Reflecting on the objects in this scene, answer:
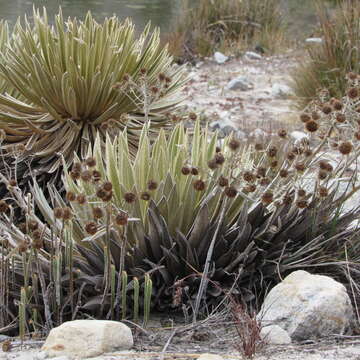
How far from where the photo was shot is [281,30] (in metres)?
15.1

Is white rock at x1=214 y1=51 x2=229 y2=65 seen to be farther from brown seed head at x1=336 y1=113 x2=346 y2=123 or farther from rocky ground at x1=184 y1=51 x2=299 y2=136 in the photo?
brown seed head at x1=336 y1=113 x2=346 y2=123

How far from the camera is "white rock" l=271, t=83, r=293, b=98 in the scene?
9.49 metres

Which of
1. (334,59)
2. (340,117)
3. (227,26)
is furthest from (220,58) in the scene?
(340,117)

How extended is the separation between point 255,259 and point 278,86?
669 cm

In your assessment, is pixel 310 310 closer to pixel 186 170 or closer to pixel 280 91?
pixel 186 170

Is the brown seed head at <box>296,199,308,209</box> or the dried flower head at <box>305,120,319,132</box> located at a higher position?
the dried flower head at <box>305,120,319,132</box>

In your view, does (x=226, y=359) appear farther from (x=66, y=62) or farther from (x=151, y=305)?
(x=66, y=62)

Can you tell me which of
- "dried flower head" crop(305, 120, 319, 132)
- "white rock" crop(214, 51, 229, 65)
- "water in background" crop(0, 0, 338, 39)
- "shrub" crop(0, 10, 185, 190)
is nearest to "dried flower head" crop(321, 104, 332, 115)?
"dried flower head" crop(305, 120, 319, 132)

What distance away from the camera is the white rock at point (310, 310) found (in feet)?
9.06

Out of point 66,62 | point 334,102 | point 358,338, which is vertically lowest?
point 358,338

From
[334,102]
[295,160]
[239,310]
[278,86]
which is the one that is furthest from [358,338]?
[278,86]

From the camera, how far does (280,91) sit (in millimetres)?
9602

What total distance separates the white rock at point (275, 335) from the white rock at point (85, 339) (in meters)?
0.53

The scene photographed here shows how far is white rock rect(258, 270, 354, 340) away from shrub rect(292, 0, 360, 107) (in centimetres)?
526
